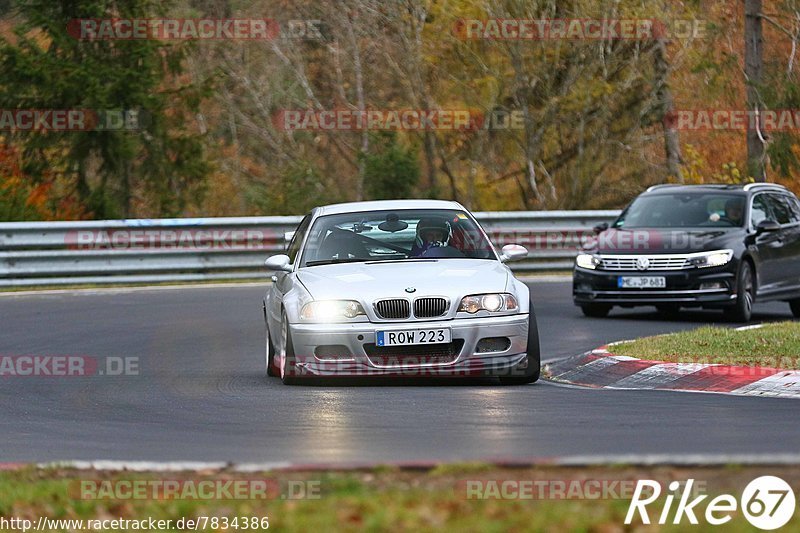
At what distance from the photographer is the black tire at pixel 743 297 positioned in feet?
59.9

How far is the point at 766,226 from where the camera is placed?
1905cm

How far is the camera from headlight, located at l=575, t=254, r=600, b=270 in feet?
62.1

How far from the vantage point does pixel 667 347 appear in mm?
13445

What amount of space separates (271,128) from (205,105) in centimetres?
889

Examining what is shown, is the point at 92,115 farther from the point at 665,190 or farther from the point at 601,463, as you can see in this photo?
the point at 601,463

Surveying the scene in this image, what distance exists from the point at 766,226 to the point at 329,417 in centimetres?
1069

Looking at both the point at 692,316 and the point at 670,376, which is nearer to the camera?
the point at 670,376

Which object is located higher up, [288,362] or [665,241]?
[288,362]

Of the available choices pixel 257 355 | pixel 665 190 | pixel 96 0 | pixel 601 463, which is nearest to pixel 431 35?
pixel 96 0

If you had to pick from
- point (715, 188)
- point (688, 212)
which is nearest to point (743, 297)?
point (688, 212)

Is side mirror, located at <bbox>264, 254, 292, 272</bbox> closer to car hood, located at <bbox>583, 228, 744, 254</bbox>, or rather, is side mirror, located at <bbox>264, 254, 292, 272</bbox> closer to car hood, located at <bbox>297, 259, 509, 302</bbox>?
car hood, located at <bbox>297, 259, 509, 302</bbox>

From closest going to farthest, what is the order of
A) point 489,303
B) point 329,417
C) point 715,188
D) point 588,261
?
1. point 329,417
2. point 489,303
3. point 588,261
4. point 715,188

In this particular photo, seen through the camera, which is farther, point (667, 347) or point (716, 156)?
point (716, 156)

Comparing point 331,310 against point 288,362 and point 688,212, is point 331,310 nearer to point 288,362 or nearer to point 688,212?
point 288,362
